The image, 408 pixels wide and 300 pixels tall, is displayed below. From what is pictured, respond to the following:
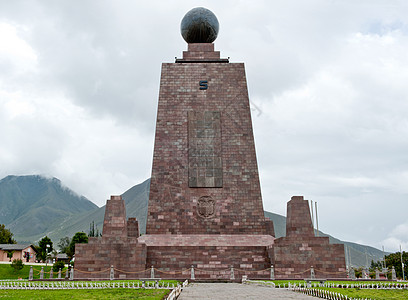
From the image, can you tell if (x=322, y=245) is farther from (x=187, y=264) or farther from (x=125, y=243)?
(x=125, y=243)

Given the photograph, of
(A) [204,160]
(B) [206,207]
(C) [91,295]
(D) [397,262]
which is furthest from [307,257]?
(D) [397,262]

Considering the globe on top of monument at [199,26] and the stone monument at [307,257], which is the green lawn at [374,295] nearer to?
the stone monument at [307,257]

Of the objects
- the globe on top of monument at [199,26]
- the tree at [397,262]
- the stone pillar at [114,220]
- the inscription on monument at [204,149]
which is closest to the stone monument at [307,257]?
the inscription on monument at [204,149]

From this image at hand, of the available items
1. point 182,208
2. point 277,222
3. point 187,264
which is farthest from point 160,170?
point 277,222

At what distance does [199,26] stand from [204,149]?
8.66 m

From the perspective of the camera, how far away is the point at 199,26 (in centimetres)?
2731

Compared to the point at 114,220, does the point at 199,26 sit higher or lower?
higher

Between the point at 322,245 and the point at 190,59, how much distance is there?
14035 millimetres

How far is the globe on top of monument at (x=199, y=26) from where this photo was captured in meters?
27.3

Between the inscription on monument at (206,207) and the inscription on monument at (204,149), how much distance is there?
81 centimetres

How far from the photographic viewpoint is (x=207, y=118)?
24.8m

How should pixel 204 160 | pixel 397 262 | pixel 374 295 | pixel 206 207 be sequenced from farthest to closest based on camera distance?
pixel 397 262, pixel 204 160, pixel 206 207, pixel 374 295

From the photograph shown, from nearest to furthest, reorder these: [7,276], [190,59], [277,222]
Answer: [190,59], [7,276], [277,222]

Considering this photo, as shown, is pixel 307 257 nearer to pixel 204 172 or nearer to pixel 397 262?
pixel 204 172
